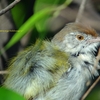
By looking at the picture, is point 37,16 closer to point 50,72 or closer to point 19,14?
point 50,72

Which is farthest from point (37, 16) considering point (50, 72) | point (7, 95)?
point (7, 95)

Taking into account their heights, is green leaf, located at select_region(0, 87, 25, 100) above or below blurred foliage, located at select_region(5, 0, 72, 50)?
above

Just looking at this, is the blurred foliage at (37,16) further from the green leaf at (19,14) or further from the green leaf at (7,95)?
the green leaf at (7,95)

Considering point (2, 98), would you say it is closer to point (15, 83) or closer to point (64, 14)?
point (15, 83)

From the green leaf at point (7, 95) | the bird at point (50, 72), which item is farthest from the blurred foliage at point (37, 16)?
the green leaf at point (7, 95)

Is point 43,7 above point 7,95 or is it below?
below

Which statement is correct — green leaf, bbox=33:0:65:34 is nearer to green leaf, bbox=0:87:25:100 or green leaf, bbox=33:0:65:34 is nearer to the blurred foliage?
the blurred foliage

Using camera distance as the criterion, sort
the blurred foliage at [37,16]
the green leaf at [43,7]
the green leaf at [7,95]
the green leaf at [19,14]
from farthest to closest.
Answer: the green leaf at [19,14]
the green leaf at [43,7]
the blurred foliage at [37,16]
the green leaf at [7,95]

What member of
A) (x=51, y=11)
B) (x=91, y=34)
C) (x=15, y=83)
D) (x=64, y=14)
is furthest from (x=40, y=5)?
(x=64, y=14)

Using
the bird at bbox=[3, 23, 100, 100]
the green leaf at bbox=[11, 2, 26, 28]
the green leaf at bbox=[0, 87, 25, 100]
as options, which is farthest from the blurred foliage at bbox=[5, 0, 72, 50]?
the green leaf at bbox=[0, 87, 25, 100]
